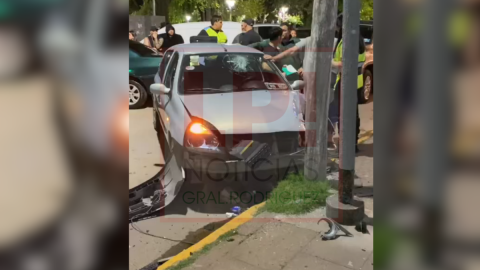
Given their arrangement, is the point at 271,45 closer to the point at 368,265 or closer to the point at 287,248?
the point at 287,248

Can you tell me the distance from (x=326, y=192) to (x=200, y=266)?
173 centimetres

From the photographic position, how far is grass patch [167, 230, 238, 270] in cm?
344

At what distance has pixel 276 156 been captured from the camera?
4.71m

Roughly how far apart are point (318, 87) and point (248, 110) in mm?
808

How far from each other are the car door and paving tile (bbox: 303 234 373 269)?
7.64 feet

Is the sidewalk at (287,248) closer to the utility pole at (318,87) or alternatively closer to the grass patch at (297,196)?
the grass patch at (297,196)

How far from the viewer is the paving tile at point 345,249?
3471 mm

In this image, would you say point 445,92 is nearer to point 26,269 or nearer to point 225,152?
point 26,269

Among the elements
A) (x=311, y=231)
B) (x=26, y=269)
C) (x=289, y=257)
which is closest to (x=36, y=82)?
(x=26, y=269)

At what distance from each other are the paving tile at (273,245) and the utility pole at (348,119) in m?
0.37

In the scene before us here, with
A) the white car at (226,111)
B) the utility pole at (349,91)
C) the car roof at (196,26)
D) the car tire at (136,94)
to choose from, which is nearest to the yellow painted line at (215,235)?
the white car at (226,111)

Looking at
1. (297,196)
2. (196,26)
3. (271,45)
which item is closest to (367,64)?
(271,45)

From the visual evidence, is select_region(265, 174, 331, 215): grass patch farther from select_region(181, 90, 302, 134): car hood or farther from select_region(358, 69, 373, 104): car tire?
select_region(358, 69, 373, 104): car tire

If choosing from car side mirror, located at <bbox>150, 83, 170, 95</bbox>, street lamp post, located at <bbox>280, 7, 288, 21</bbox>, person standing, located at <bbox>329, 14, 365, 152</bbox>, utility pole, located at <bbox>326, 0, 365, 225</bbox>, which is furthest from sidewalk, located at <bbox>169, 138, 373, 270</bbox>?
street lamp post, located at <bbox>280, 7, 288, 21</bbox>
